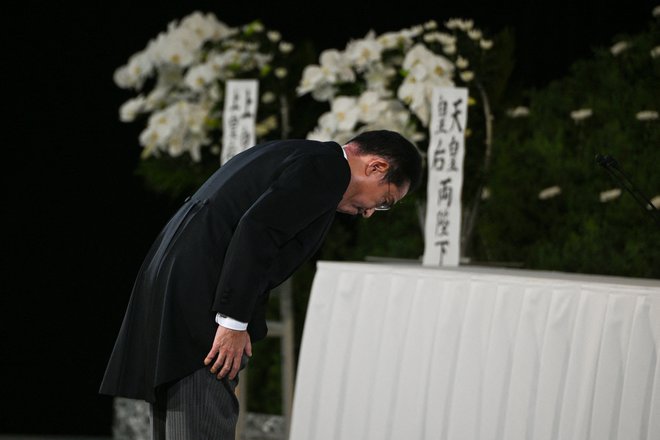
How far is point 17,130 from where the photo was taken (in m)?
4.06

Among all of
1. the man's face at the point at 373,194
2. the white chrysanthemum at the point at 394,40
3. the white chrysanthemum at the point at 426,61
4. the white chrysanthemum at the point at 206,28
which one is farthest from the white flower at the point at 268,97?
the man's face at the point at 373,194

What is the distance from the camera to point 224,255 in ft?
5.53

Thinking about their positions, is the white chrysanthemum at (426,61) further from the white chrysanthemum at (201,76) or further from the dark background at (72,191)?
the dark background at (72,191)

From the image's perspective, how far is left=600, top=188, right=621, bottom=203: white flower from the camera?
117 inches

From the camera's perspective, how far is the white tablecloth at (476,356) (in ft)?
6.62

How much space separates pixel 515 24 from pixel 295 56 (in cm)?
75

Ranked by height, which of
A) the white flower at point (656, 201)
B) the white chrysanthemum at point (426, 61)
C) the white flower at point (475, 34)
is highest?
the white flower at point (475, 34)

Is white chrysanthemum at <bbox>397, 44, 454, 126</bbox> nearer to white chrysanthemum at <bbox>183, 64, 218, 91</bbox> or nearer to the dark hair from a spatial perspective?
white chrysanthemum at <bbox>183, 64, 218, 91</bbox>

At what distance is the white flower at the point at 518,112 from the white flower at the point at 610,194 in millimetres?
416

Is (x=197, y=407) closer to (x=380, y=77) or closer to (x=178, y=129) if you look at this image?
(x=380, y=77)

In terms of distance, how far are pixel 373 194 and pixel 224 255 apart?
11.1 inches

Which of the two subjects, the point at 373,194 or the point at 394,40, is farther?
the point at 394,40

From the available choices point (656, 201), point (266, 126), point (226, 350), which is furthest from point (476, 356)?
point (266, 126)

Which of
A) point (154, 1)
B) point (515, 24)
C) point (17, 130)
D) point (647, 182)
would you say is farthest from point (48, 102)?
point (647, 182)
